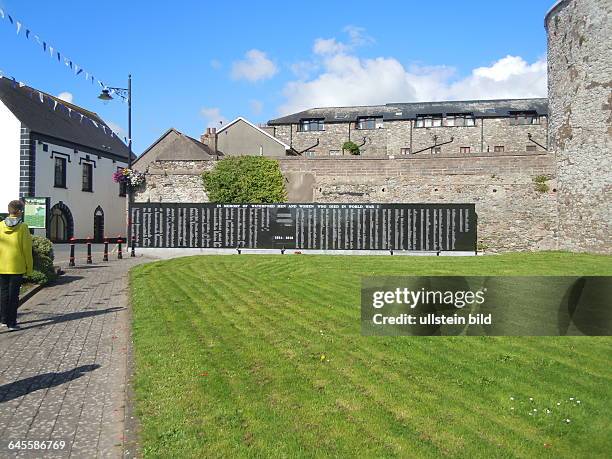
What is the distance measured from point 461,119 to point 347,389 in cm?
4466

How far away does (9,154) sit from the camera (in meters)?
29.8

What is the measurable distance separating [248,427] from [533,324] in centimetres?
464

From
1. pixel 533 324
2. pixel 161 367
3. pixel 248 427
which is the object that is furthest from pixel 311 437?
pixel 533 324

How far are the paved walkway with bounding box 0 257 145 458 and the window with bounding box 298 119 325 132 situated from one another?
134 ft

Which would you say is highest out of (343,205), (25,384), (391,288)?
(343,205)

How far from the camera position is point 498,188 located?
2094 centimetres

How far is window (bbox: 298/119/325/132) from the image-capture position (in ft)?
162

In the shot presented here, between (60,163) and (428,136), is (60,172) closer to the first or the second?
(60,163)

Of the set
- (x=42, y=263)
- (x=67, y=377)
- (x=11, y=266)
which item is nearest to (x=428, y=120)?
(x=42, y=263)

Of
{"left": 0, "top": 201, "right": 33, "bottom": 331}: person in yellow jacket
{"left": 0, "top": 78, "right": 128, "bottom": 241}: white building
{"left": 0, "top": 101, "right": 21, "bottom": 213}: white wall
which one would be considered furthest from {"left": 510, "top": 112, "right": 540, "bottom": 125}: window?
{"left": 0, "top": 201, "right": 33, "bottom": 331}: person in yellow jacket

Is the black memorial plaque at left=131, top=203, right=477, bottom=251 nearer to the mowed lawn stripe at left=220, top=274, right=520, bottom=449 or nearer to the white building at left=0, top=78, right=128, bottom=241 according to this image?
the white building at left=0, top=78, right=128, bottom=241

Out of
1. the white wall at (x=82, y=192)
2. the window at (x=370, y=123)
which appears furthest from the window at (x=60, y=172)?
the window at (x=370, y=123)

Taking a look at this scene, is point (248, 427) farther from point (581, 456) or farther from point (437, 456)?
point (581, 456)

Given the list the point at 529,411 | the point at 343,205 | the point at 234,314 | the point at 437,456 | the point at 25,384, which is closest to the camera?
the point at 437,456
